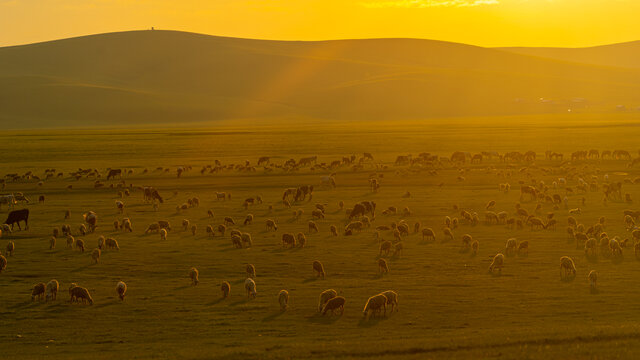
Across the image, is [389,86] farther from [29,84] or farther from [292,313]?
[292,313]

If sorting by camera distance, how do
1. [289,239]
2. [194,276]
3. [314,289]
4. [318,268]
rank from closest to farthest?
[314,289] < [194,276] < [318,268] < [289,239]

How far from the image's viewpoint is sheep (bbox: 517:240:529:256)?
24594 mm

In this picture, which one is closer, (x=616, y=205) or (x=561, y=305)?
(x=561, y=305)

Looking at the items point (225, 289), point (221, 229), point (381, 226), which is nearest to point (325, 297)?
point (225, 289)

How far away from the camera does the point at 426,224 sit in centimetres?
3122

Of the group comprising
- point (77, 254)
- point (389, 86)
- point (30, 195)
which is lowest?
point (77, 254)

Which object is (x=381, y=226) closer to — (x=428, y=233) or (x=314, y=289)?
(x=428, y=233)

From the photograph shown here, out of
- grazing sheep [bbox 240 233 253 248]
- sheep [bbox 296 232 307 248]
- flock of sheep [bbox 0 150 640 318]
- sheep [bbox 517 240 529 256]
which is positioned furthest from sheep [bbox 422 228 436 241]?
grazing sheep [bbox 240 233 253 248]

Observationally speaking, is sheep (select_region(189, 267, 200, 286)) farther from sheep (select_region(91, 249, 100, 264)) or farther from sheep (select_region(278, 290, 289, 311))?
sheep (select_region(91, 249, 100, 264))

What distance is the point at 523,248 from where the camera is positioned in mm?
24922

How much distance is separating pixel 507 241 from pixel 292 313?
10.9 m

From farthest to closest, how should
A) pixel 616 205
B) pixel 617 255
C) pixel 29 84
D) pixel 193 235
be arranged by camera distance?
pixel 29 84
pixel 616 205
pixel 193 235
pixel 617 255

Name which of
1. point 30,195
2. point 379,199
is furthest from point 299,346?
point 30,195

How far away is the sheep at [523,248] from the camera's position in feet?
80.7
